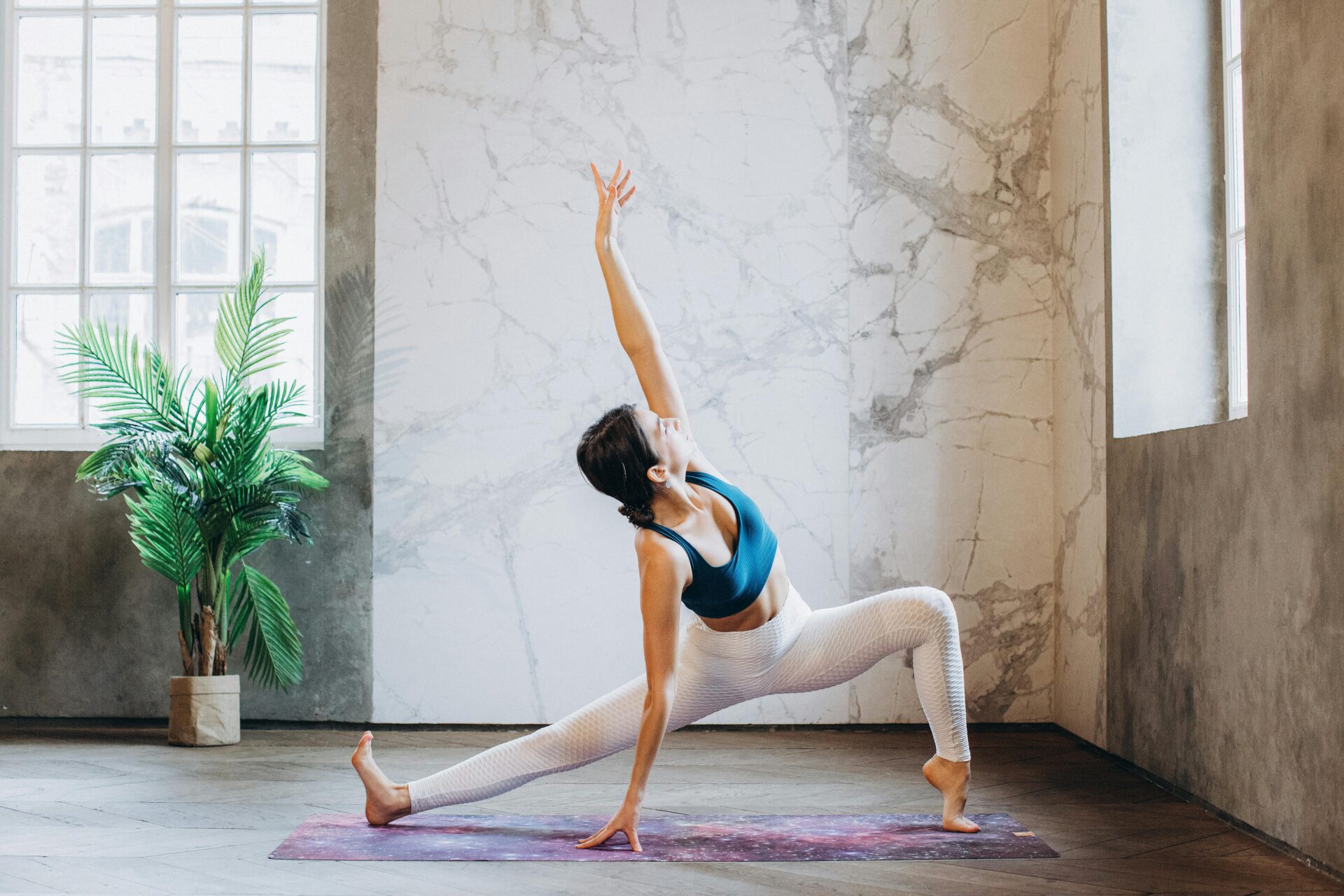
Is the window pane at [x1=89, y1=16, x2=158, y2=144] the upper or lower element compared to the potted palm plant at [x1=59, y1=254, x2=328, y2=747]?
upper

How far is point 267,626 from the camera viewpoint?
12.3 feet

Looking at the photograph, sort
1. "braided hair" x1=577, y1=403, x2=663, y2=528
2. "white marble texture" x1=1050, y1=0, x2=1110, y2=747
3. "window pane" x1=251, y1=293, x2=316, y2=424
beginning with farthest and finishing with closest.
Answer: "window pane" x1=251, y1=293, x2=316, y2=424 < "white marble texture" x1=1050, y1=0, x2=1110, y2=747 < "braided hair" x1=577, y1=403, x2=663, y2=528

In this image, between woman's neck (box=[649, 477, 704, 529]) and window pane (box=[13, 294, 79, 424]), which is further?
window pane (box=[13, 294, 79, 424])

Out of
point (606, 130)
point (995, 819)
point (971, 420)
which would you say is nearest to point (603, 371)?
point (606, 130)

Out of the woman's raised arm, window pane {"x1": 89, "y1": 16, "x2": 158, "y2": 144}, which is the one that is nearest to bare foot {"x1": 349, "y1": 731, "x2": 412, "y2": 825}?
the woman's raised arm

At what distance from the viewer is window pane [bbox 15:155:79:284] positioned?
4.24 m

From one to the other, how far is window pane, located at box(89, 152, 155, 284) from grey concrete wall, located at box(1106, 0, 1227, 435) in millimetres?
3335

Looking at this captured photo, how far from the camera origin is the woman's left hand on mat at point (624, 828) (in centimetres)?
221

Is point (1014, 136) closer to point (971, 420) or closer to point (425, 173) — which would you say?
point (971, 420)

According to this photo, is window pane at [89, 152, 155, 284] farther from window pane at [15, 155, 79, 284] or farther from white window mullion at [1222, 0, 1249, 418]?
white window mullion at [1222, 0, 1249, 418]

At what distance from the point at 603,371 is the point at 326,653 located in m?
1.36

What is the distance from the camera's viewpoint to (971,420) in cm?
391

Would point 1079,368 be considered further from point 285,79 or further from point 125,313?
point 125,313

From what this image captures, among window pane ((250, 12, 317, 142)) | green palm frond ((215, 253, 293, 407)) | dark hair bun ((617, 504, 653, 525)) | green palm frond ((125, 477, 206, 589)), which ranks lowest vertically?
green palm frond ((125, 477, 206, 589))
